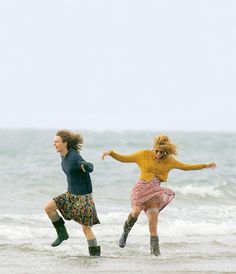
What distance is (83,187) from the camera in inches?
322

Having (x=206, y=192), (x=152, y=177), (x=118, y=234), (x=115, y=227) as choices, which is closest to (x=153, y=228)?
(x=152, y=177)

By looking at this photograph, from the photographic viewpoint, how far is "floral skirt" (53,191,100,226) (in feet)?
27.0

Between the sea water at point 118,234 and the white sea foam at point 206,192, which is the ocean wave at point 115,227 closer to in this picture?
the sea water at point 118,234

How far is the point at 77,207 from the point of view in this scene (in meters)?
8.21

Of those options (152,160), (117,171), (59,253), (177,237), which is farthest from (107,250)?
(117,171)

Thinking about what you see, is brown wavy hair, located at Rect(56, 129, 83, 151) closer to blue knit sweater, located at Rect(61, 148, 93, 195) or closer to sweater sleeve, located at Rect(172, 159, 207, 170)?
blue knit sweater, located at Rect(61, 148, 93, 195)

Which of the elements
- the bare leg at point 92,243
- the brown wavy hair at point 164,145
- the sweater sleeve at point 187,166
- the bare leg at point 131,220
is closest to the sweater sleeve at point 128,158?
the brown wavy hair at point 164,145

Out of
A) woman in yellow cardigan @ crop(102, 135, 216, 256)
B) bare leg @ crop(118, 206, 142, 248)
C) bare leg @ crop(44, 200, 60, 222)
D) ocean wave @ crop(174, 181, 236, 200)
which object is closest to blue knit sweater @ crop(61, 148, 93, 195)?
bare leg @ crop(44, 200, 60, 222)

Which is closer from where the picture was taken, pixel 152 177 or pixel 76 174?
pixel 76 174

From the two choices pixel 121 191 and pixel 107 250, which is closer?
pixel 107 250

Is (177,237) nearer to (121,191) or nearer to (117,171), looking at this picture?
(121,191)

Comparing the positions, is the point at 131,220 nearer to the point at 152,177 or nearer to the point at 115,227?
the point at 152,177

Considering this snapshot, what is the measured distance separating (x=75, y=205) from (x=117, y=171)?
17449 mm

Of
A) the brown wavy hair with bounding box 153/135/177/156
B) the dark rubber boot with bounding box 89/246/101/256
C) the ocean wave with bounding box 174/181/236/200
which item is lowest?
the ocean wave with bounding box 174/181/236/200
